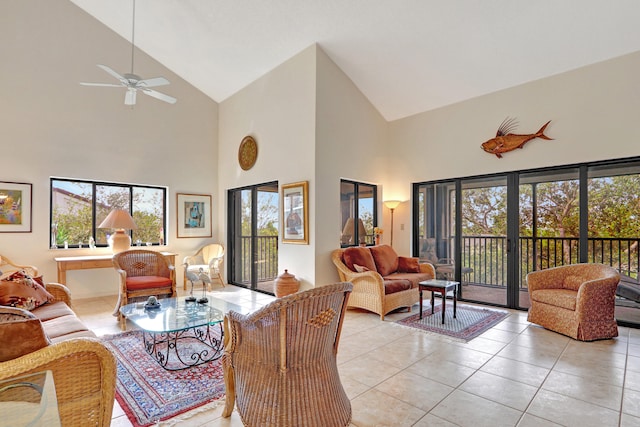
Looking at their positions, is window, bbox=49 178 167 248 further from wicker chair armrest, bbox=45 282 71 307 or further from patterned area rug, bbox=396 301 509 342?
patterned area rug, bbox=396 301 509 342

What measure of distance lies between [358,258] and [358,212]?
125 cm

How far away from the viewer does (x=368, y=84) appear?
5.71m

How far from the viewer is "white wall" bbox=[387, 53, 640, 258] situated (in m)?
4.16

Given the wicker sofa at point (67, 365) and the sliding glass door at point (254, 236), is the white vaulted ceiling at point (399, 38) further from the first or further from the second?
the wicker sofa at point (67, 365)

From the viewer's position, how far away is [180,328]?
9.31 ft

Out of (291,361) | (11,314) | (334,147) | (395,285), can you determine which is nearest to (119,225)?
(334,147)

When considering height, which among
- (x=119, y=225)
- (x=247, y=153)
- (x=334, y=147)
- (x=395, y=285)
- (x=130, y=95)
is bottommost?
(x=395, y=285)

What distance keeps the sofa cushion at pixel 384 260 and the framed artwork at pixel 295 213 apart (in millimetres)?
1113

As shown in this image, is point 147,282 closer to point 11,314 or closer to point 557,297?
point 11,314

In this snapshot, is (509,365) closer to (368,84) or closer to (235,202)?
(368,84)

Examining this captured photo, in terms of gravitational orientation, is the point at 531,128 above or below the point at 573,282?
above

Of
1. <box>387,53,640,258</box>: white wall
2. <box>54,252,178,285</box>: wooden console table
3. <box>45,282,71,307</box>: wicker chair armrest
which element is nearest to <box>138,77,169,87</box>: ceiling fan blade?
<box>45,282,71,307</box>: wicker chair armrest

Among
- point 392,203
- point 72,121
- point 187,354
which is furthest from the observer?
point 392,203

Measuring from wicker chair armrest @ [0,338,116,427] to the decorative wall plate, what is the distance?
4927 mm
